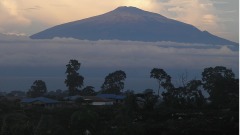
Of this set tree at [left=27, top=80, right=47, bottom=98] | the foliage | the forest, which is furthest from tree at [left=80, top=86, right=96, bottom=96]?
the foliage

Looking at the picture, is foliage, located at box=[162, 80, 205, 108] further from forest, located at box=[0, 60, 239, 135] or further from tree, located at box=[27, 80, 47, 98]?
tree, located at box=[27, 80, 47, 98]

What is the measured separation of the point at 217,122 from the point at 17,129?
22.7 feet

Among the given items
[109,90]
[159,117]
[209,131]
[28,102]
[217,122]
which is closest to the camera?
[209,131]

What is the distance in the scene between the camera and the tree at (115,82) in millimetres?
46719

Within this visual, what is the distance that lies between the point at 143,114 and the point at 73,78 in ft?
69.2

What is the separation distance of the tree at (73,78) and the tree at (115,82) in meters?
3.88

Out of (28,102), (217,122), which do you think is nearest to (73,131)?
(217,122)

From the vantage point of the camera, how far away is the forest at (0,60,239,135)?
572 inches

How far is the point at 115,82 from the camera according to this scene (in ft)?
155

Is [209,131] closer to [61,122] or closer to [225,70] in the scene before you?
[61,122]

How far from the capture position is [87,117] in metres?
14.4

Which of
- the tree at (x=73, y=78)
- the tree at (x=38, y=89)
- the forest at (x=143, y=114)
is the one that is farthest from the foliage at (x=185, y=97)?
the tree at (x=38, y=89)

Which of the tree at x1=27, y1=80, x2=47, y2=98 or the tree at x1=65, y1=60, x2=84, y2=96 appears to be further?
the tree at x1=27, y1=80, x2=47, y2=98

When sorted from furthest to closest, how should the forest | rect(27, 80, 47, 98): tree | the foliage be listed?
rect(27, 80, 47, 98): tree → the foliage → the forest
